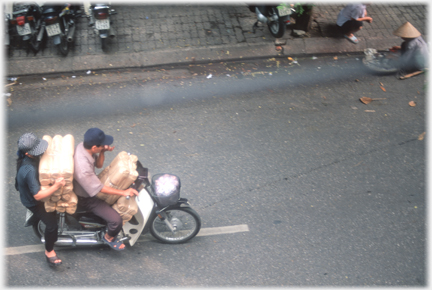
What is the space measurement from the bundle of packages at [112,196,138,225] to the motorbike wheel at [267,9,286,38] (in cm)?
546

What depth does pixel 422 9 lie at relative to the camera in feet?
30.8

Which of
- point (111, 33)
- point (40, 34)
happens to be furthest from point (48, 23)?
point (111, 33)

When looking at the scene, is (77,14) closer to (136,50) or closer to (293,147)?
(136,50)

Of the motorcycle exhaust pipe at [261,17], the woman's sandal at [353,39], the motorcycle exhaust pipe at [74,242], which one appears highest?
the motorcycle exhaust pipe at [261,17]

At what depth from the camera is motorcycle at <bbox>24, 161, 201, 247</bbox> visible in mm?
3885

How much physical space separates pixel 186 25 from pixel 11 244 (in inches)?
226

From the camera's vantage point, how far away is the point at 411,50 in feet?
24.0

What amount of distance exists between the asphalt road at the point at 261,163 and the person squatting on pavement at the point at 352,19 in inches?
25.5

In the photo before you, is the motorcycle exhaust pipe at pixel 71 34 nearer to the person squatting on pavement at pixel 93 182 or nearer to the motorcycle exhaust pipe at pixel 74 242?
the person squatting on pavement at pixel 93 182

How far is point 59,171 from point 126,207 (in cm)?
81

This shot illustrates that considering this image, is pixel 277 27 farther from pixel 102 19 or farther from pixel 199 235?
pixel 199 235

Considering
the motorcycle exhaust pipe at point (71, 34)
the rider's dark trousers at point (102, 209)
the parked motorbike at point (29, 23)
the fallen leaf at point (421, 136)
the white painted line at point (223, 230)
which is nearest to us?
the rider's dark trousers at point (102, 209)

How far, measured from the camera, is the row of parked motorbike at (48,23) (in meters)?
7.07

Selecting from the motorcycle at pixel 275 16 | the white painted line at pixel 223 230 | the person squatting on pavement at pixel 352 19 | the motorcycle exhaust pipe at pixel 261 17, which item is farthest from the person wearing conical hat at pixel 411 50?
the white painted line at pixel 223 230
